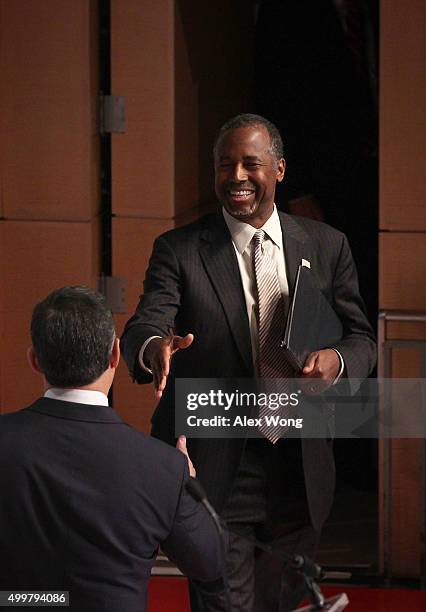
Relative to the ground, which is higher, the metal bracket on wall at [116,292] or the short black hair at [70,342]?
the short black hair at [70,342]

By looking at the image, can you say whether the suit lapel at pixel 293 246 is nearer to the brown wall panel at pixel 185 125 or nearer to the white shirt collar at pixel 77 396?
the white shirt collar at pixel 77 396

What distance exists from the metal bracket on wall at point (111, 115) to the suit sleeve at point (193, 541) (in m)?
2.19

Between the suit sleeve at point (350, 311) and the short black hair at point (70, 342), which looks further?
the suit sleeve at point (350, 311)

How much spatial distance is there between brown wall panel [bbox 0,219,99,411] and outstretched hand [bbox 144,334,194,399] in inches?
63.2

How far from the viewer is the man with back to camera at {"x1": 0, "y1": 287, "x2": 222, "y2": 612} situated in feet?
7.04

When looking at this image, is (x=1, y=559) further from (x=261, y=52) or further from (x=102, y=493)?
(x=261, y=52)

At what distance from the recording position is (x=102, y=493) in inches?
85.1

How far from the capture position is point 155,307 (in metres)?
2.88

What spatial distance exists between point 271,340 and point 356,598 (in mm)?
1480

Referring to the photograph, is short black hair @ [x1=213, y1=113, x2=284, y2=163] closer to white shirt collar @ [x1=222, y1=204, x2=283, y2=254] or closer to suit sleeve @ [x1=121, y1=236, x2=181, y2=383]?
white shirt collar @ [x1=222, y1=204, x2=283, y2=254]

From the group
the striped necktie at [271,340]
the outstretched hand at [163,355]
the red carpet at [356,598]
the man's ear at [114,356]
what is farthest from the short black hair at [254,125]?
the red carpet at [356,598]

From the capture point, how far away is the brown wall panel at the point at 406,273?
4102 millimetres

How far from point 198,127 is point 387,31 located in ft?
2.62

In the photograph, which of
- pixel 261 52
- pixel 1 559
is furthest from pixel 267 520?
pixel 261 52
